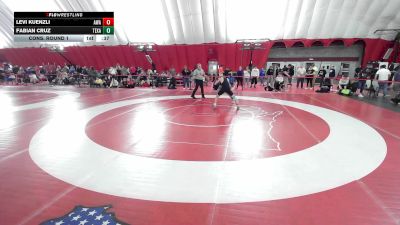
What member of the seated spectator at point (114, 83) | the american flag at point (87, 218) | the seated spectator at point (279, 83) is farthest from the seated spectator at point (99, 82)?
the american flag at point (87, 218)

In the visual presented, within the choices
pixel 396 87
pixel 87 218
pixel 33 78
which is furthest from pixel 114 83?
pixel 396 87

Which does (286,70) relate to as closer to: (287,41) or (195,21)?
(287,41)

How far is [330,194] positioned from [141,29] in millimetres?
22359

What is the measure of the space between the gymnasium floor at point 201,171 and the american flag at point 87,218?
0.01 m

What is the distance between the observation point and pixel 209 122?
7.22 meters

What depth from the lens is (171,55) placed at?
2336cm

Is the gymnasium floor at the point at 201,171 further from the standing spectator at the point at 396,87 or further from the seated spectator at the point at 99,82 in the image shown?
the seated spectator at the point at 99,82

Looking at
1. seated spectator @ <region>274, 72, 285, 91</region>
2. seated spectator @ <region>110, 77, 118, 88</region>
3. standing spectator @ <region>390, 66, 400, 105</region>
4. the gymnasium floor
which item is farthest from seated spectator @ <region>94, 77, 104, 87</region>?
standing spectator @ <region>390, 66, 400, 105</region>

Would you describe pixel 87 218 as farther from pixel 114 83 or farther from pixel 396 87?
pixel 396 87

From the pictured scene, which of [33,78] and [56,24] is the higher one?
[56,24]

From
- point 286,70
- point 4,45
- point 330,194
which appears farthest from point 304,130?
point 4,45

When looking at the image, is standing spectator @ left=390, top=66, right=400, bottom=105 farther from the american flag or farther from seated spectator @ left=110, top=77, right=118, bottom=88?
seated spectator @ left=110, top=77, right=118, bottom=88

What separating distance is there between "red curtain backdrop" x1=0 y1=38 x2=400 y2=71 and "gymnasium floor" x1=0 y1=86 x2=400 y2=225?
15.5 metres

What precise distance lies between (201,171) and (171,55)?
2079 cm
